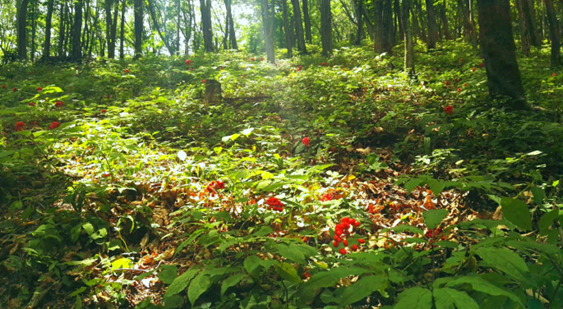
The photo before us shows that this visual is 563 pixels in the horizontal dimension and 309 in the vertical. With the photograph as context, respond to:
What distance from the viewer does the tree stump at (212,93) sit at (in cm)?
732

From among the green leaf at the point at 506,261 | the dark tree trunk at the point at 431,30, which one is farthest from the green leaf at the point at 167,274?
the dark tree trunk at the point at 431,30

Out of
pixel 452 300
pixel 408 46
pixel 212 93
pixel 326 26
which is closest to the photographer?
pixel 452 300

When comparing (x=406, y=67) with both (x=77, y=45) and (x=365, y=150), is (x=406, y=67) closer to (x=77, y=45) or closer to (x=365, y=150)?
(x=365, y=150)

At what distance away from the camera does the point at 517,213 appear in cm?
137

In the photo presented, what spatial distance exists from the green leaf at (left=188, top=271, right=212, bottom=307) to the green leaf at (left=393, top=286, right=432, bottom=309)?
3.16ft

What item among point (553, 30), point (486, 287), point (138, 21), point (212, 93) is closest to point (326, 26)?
point (553, 30)

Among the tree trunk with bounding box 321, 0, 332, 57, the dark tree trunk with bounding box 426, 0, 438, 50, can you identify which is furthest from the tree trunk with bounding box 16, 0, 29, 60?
the dark tree trunk with bounding box 426, 0, 438, 50

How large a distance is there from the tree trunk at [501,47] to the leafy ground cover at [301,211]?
1.10 ft

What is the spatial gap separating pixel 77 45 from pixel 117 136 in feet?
54.3

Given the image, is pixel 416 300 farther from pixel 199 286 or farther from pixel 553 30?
pixel 553 30

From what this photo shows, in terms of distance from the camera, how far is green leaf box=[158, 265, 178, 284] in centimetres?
202

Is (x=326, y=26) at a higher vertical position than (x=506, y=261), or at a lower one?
higher

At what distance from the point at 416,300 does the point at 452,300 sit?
0.35 ft

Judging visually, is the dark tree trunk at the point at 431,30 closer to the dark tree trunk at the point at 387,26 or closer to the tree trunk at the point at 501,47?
the dark tree trunk at the point at 387,26
